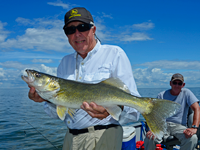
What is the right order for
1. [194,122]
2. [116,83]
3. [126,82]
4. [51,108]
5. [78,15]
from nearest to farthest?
[116,83], [126,82], [78,15], [51,108], [194,122]

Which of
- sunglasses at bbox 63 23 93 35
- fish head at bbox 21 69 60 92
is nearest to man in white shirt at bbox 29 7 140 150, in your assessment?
sunglasses at bbox 63 23 93 35

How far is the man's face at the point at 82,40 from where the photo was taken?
3.33 m

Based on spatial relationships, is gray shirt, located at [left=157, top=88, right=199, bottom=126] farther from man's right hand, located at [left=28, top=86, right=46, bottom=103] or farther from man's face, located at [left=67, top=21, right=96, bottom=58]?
man's right hand, located at [left=28, top=86, right=46, bottom=103]

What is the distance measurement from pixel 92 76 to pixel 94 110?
2.37 feet

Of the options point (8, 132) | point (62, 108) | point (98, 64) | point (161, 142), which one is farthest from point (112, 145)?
point (8, 132)

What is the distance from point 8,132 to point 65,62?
40.5ft

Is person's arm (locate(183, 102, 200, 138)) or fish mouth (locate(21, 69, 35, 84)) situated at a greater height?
fish mouth (locate(21, 69, 35, 84))

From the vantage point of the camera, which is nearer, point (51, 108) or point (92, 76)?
point (92, 76)

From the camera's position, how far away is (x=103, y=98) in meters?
2.87

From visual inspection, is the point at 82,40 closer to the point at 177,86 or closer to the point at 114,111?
the point at 114,111

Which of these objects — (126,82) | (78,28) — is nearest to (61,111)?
(126,82)

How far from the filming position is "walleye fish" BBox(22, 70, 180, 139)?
2.69 meters

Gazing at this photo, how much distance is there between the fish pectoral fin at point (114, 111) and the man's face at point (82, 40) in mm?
1189

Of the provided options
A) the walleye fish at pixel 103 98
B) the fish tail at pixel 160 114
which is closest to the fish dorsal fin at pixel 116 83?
the walleye fish at pixel 103 98
